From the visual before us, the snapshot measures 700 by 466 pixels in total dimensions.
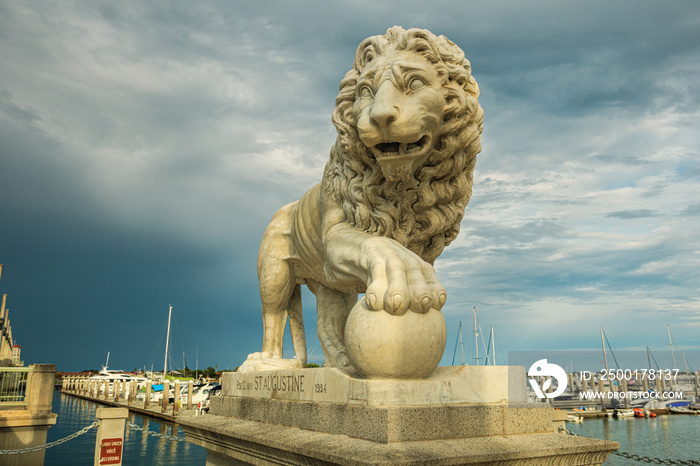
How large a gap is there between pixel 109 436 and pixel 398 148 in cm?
590

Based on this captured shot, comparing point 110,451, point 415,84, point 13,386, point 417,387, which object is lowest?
point 110,451

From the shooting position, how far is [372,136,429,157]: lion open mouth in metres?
3.16

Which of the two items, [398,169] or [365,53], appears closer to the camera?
[398,169]

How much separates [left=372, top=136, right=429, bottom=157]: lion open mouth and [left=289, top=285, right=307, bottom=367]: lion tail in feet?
7.63

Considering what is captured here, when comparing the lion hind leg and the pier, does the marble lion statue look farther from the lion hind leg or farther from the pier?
the pier

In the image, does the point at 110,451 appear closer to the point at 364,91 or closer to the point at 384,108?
the point at 364,91

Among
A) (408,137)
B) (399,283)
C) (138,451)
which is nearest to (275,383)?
(399,283)

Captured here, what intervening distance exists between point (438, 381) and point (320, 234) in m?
1.79

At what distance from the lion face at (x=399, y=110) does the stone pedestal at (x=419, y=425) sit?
132cm

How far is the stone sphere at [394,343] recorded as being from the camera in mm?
2689

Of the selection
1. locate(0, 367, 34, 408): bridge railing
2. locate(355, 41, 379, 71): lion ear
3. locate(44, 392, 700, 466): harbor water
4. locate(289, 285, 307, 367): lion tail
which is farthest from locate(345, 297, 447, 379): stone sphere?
locate(44, 392, 700, 466): harbor water

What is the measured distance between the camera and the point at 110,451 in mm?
6758

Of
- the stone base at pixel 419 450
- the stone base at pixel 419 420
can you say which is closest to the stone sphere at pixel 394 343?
the stone base at pixel 419 420

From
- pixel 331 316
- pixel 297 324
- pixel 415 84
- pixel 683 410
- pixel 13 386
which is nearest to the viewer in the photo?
pixel 415 84
